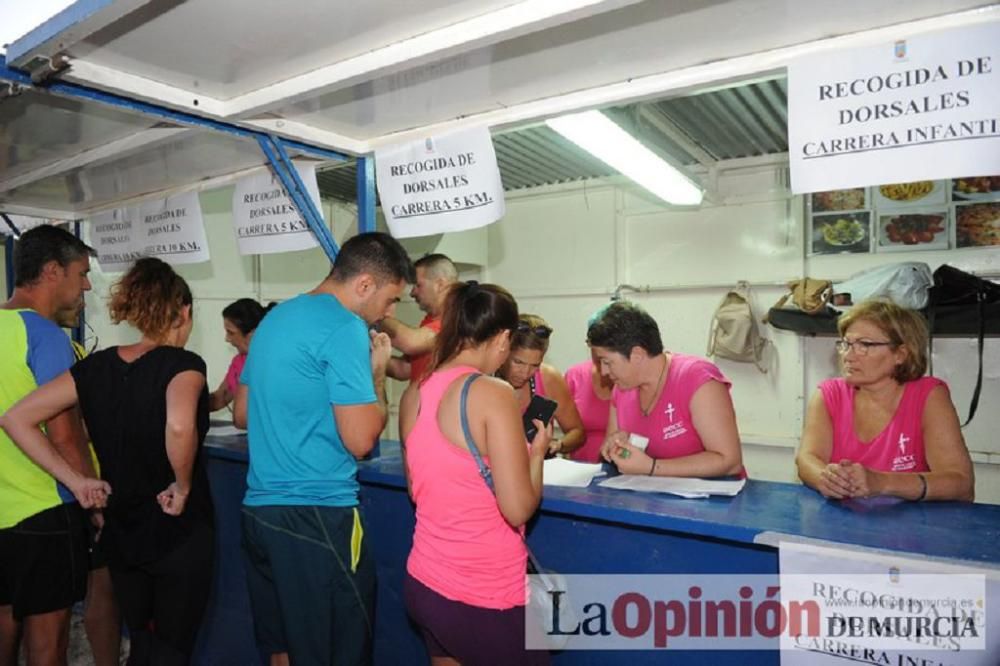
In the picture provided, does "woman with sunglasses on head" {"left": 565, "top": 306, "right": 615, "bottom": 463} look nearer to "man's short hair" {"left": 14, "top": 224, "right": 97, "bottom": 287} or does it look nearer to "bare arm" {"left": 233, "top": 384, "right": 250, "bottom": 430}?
"bare arm" {"left": 233, "top": 384, "right": 250, "bottom": 430}

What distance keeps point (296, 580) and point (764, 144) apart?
15.5 feet

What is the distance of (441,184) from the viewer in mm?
2412

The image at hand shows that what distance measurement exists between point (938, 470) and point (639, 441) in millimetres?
957

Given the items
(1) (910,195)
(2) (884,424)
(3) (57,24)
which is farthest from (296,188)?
(1) (910,195)

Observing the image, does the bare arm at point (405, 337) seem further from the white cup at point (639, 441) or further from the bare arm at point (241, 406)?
the white cup at point (639, 441)

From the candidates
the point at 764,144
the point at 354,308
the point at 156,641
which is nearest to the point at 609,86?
the point at 354,308

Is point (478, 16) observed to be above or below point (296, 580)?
above

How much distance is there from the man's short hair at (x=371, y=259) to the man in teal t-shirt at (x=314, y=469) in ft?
0.43

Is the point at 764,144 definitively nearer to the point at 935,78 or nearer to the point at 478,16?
the point at 935,78

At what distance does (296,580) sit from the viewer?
1.82 m

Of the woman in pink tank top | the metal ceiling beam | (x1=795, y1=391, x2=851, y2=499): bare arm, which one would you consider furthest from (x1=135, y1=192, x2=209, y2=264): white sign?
(x1=795, y1=391, x2=851, y2=499): bare arm

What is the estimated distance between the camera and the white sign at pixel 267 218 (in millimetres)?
2871

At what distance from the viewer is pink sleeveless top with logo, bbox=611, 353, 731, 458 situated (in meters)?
2.33

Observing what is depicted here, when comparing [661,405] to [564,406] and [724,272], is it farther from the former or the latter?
[724,272]
